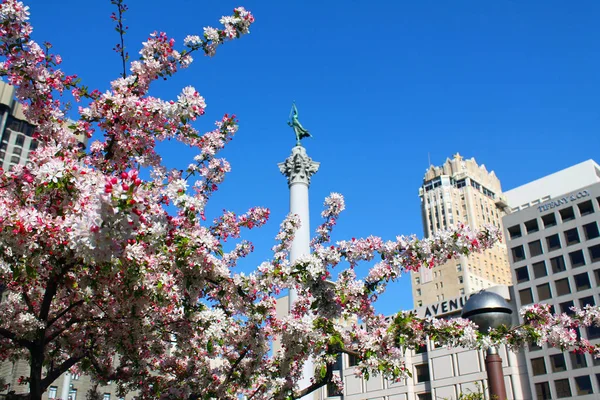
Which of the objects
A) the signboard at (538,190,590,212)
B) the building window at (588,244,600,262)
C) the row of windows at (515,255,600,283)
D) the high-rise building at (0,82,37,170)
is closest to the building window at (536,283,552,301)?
the row of windows at (515,255,600,283)

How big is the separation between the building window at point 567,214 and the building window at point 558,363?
17.8 metres

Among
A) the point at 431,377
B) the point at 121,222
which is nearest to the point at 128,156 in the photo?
the point at 121,222

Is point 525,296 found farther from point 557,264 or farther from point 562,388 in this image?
point 562,388

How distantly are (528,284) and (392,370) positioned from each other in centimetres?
6902

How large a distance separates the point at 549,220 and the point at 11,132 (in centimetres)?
9932

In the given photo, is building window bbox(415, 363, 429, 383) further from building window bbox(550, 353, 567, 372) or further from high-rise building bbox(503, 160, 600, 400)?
building window bbox(550, 353, 567, 372)

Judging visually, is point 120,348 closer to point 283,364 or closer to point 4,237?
point 283,364

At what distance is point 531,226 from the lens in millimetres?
77062

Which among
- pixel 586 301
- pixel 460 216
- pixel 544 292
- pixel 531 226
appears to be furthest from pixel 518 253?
pixel 460 216

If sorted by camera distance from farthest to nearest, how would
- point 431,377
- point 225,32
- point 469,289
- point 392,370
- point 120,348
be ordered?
point 469,289 → point 431,377 → point 120,348 → point 225,32 → point 392,370

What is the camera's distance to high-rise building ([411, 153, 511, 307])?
127 meters

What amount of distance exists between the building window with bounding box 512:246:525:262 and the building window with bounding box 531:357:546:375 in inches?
575

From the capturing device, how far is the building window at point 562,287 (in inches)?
2731

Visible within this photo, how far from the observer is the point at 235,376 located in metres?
14.0
